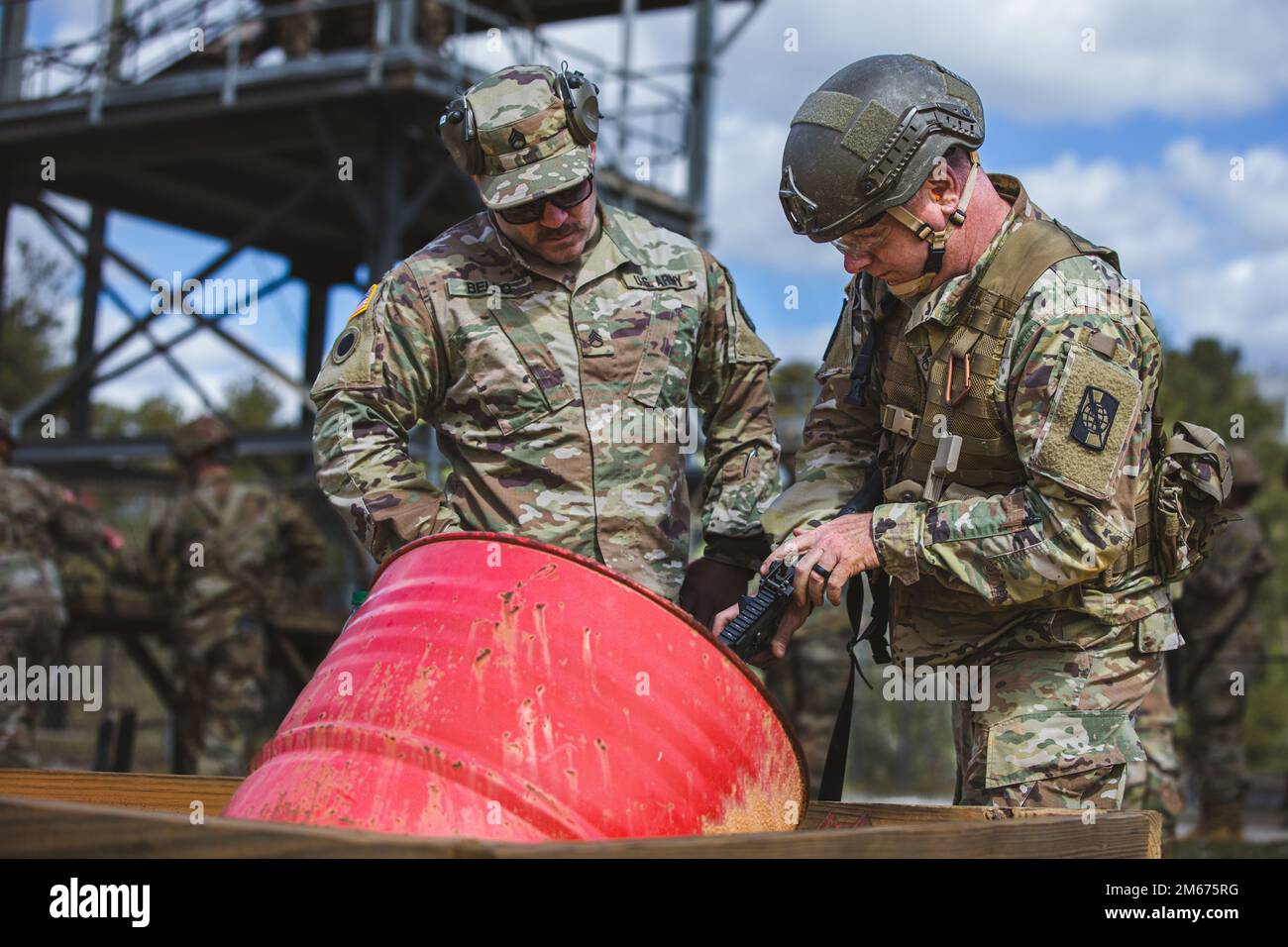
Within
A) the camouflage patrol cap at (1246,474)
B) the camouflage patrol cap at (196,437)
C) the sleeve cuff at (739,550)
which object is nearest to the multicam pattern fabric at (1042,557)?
the sleeve cuff at (739,550)

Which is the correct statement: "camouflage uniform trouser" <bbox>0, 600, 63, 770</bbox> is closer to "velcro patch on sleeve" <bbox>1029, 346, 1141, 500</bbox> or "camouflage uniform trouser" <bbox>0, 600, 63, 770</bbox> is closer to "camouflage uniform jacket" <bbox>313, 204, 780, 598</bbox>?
"camouflage uniform jacket" <bbox>313, 204, 780, 598</bbox>

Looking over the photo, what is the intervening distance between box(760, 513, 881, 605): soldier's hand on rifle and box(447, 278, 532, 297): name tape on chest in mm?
1035

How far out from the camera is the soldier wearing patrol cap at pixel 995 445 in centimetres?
290

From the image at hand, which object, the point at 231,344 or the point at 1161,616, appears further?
the point at 231,344

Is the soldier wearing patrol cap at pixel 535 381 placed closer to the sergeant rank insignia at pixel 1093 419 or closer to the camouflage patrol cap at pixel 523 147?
the camouflage patrol cap at pixel 523 147

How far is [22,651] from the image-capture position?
8352 mm

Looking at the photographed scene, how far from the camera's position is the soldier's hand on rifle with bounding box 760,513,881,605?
9.91 ft

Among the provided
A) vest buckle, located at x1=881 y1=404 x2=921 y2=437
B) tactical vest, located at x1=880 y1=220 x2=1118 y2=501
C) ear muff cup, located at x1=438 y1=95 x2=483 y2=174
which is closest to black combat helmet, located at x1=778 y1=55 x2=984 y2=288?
tactical vest, located at x1=880 y1=220 x2=1118 y2=501

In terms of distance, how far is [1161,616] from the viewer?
3215 millimetres

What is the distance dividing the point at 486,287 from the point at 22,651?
571 cm

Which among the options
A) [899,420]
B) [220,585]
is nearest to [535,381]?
[899,420]
